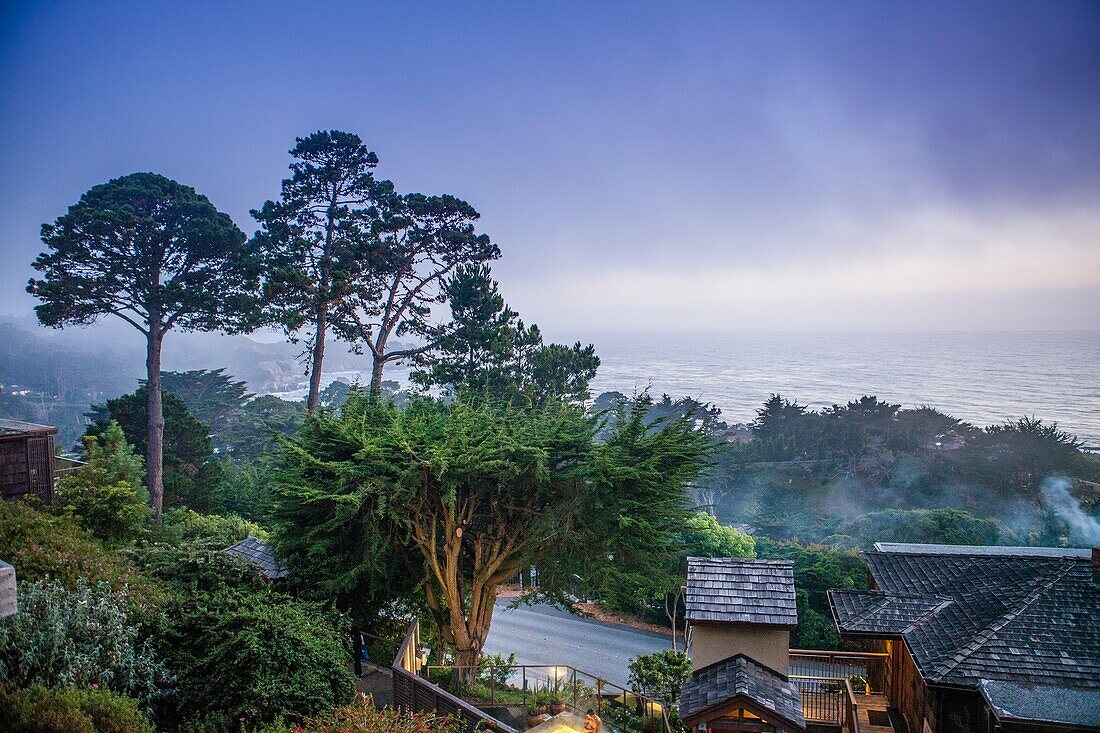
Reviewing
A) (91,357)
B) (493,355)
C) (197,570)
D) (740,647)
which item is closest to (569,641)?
(493,355)

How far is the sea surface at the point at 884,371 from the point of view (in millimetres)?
11555

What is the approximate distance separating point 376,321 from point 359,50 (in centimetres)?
950

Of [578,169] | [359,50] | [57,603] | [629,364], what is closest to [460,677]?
[57,603]

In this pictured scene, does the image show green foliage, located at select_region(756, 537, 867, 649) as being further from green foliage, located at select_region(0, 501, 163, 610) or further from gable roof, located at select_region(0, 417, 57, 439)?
gable roof, located at select_region(0, 417, 57, 439)

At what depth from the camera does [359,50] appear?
59.4 feet

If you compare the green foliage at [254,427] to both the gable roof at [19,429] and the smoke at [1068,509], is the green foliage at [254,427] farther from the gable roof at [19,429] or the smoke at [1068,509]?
the smoke at [1068,509]

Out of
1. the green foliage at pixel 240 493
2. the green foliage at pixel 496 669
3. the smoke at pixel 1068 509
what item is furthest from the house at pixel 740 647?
the smoke at pixel 1068 509

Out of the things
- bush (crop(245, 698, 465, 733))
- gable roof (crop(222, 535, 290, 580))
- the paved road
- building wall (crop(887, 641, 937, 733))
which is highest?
bush (crop(245, 698, 465, 733))

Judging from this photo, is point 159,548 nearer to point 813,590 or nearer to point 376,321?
point 376,321

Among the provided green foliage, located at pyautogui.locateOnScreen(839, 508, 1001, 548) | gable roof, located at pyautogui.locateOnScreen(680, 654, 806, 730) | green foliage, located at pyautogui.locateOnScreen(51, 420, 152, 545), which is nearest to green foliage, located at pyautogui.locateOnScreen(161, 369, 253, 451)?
green foliage, located at pyautogui.locateOnScreen(51, 420, 152, 545)

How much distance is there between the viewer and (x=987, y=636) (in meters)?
8.00

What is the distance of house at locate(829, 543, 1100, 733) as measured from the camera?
21.0 ft

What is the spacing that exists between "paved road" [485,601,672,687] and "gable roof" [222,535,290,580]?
8974mm

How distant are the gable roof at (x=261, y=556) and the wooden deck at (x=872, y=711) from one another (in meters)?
11.3
